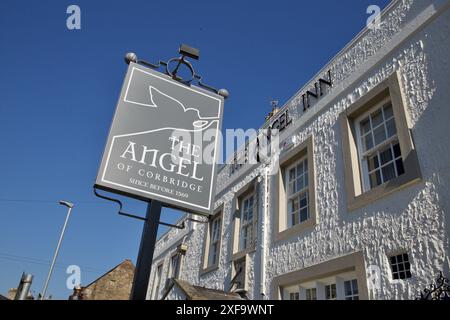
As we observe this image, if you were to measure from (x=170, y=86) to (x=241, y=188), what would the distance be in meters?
6.83

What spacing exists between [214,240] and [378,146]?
21.4ft

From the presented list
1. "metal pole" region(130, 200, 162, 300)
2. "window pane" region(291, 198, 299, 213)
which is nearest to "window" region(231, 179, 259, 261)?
"window pane" region(291, 198, 299, 213)

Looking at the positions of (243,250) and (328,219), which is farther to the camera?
(243,250)

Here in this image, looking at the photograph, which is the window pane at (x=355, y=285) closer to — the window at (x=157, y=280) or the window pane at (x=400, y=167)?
the window pane at (x=400, y=167)

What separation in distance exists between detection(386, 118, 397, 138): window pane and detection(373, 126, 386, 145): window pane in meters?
0.11

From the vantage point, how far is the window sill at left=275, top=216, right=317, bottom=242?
6895mm

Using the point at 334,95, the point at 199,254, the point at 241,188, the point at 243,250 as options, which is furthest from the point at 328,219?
the point at 199,254

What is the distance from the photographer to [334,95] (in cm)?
748

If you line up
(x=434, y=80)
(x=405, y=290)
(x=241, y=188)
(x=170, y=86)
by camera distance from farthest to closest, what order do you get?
(x=241, y=188) < (x=434, y=80) < (x=405, y=290) < (x=170, y=86)

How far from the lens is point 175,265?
14.2 metres

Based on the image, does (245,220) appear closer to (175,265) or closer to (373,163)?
(373,163)

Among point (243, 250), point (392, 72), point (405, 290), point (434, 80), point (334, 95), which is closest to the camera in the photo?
point (405, 290)

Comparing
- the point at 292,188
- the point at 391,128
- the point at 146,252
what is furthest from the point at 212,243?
the point at 146,252

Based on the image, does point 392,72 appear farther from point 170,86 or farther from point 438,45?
point 170,86
